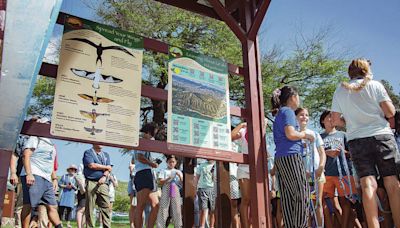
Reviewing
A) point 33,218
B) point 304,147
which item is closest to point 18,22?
point 304,147

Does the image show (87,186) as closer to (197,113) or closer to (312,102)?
(197,113)

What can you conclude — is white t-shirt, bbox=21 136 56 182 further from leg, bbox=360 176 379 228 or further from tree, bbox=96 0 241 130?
tree, bbox=96 0 241 130

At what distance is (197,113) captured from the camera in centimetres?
418

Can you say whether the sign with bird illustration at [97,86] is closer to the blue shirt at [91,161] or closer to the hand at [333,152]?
the blue shirt at [91,161]

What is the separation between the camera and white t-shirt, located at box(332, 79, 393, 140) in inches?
142

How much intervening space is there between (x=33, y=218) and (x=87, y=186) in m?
1.94

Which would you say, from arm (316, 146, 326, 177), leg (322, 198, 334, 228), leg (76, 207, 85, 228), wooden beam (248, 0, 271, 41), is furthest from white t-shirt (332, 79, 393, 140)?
leg (76, 207, 85, 228)

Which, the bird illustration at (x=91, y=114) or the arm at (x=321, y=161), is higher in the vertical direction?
the bird illustration at (x=91, y=114)

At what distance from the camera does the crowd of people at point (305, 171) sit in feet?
11.7

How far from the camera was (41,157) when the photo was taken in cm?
518

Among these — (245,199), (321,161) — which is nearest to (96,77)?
(321,161)

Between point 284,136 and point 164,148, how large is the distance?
3.90 ft

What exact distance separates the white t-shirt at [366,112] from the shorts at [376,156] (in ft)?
0.21

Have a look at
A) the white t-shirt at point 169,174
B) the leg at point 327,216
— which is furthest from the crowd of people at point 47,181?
the leg at point 327,216
